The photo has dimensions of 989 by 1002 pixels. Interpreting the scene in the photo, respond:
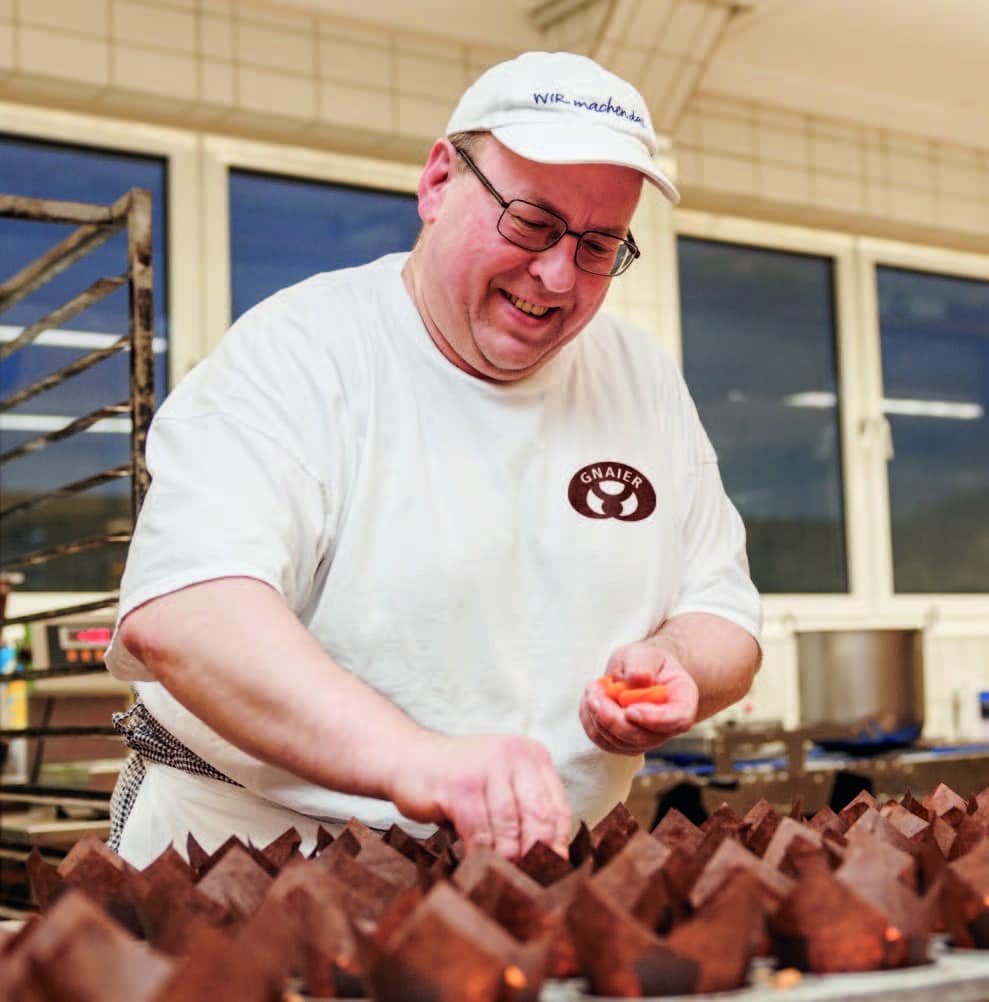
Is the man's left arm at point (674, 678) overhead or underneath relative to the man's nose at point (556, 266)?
underneath

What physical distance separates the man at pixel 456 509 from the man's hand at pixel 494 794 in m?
0.22

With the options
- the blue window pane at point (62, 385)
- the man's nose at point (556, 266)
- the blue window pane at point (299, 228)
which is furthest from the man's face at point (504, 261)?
the blue window pane at point (299, 228)

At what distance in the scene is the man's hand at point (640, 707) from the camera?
4.66ft

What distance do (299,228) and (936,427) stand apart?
2.79 m

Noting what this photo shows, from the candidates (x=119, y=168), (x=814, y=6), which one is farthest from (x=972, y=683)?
(x=119, y=168)

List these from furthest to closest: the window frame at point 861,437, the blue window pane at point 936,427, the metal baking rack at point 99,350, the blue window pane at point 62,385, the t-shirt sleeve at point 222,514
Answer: the blue window pane at point 936,427 < the window frame at point 861,437 < the blue window pane at point 62,385 < the metal baking rack at point 99,350 < the t-shirt sleeve at point 222,514

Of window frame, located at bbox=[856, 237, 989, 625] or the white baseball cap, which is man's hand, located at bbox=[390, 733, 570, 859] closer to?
the white baseball cap

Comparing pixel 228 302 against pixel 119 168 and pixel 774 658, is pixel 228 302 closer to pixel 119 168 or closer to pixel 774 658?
pixel 119 168

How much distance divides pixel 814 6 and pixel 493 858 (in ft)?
13.8

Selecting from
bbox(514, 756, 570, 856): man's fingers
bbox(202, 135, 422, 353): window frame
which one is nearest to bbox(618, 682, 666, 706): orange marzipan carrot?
bbox(514, 756, 570, 856): man's fingers

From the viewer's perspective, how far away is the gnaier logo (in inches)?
66.1

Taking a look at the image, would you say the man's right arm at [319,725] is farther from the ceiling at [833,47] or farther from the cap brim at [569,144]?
the ceiling at [833,47]

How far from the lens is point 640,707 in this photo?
1415 mm

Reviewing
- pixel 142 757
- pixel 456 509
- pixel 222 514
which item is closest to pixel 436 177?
pixel 456 509
